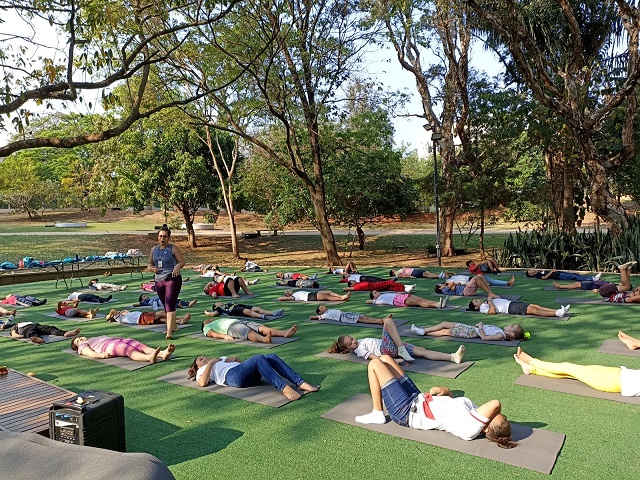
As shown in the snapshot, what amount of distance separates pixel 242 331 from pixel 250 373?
201 centimetres

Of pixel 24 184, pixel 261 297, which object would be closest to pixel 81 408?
pixel 261 297

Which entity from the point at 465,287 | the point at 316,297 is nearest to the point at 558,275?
the point at 465,287

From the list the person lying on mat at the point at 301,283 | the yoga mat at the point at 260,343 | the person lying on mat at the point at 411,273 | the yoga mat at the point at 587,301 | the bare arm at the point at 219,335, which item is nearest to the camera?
the yoga mat at the point at 260,343

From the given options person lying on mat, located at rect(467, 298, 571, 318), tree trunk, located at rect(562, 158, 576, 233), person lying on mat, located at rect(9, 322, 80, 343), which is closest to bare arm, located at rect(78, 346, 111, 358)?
person lying on mat, located at rect(9, 322, 80, 343)

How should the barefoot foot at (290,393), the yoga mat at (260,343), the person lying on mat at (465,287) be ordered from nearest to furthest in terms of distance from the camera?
the barefoot foot at (290,393) < the yoga mat at (260,343) < the person lying on mat at (465,287)

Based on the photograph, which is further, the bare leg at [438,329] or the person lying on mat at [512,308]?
the person lying on mat at [512,308]

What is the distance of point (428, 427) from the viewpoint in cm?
385

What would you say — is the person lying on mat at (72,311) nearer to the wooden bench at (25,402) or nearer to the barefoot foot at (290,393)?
the wooden bench at (25,402)

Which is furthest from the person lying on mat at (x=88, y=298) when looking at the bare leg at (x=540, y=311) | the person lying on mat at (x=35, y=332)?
the bare leg at (x=540, y=311)

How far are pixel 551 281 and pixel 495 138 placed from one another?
6878 mm

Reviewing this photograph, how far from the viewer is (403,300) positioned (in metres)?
8.92

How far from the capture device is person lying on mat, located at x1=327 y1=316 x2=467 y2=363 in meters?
5.53

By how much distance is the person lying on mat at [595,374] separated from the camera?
434cm

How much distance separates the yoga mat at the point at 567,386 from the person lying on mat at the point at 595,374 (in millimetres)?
39
